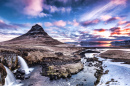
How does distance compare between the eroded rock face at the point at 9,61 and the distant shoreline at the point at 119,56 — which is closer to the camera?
the eroded rock face at the point at 9,61

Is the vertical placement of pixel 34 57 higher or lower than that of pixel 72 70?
higher

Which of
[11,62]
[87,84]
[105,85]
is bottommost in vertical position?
[87,84]

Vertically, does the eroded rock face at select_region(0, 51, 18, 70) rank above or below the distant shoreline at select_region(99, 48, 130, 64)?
above

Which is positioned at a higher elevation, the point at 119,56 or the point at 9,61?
the point at 9,61

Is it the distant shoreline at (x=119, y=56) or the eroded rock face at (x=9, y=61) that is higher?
the eroded rock face at (x=9, y=61)

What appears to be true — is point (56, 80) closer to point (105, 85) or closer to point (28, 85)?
point (28, 85)

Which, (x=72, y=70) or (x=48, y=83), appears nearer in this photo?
(x=48, y=83)

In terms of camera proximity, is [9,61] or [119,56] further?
[119,56]

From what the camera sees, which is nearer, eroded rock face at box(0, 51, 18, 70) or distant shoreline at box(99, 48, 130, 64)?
eroded rock face at box(0, 51, 18, 70)

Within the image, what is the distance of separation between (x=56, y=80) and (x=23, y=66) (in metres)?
12.4

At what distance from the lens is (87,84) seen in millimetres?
17688

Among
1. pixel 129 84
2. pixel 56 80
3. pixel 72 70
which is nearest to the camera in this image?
pixel 129 84

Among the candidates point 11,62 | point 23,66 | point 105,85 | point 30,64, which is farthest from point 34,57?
point 105,85

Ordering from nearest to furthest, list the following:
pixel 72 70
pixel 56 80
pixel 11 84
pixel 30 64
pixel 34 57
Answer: pixel 11 84
pixel 56 80
pixel 72 70
pixel 30 64
pixel 34 57
